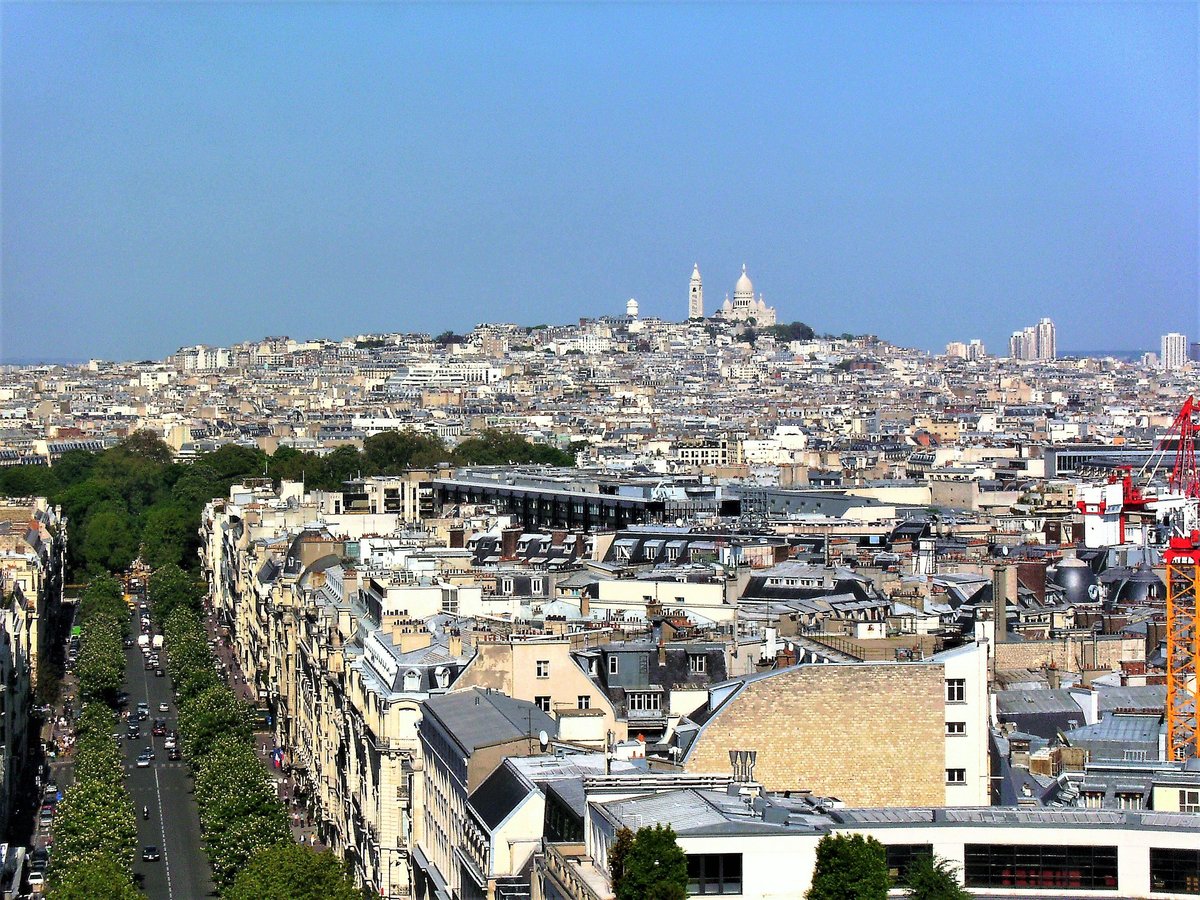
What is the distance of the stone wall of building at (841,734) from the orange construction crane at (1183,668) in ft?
11.0

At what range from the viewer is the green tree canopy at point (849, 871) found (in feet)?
56.0

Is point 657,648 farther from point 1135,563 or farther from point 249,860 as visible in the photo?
point 1135,563

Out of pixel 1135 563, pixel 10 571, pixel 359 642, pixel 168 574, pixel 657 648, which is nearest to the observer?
pixel 657 648

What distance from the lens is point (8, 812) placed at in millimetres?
38375

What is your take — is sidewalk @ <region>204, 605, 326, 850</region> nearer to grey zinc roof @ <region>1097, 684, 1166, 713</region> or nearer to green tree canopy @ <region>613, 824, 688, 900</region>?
grey zinc roof @ <region>1097, 684, 1166, 713</region>

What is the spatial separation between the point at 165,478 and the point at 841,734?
91173 millimetres

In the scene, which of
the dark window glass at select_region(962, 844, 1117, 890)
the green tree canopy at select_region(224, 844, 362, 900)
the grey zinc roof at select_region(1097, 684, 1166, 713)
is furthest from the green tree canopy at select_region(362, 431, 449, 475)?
the dark window glass at select_region(962, 844, 1117, 890)

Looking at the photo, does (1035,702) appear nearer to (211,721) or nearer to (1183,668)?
(1183,668)

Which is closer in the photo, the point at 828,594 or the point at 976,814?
A: the point at 976,814

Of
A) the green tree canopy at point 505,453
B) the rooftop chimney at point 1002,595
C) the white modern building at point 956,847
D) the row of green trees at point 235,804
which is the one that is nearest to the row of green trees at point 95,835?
the row of green trees at point 235,804

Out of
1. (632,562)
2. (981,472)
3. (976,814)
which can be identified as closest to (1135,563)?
(632,562)

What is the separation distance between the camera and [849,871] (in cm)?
1716

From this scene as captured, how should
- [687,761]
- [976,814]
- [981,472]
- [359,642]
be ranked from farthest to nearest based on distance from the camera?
[981,472] < [359,642] < [687,761] < [976,814]

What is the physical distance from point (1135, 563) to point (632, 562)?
991 centimetres
